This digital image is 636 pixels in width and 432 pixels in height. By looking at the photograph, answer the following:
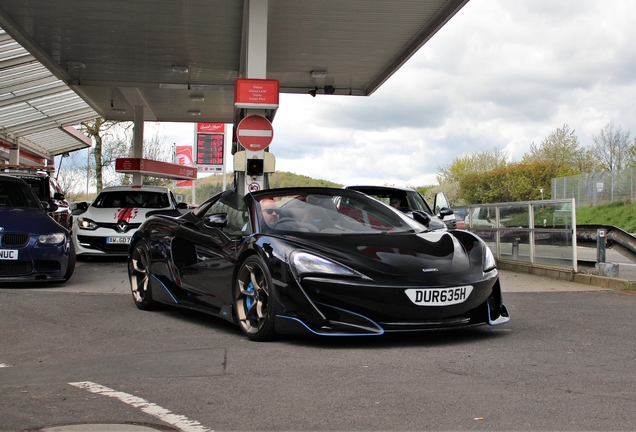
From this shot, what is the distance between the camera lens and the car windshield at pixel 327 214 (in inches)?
252

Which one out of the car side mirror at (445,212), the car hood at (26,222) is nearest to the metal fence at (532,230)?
the car side mirror at (445,212)

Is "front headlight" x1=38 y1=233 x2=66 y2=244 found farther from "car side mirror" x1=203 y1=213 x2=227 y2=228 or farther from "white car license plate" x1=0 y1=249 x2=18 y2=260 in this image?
"car side mirror" x1=203 y1=213 x2=227 y2=228

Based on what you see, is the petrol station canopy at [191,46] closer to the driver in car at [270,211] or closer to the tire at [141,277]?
the tire at [141,277]

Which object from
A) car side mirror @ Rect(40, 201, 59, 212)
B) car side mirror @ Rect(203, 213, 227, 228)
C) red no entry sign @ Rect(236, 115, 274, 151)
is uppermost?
red no entry sign @ Rect(236, 115, 274, 151)

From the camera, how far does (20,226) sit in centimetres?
1001

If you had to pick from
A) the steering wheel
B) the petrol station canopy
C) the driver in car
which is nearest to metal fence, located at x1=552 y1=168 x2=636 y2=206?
the petrol station canopy

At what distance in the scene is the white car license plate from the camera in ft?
32.2

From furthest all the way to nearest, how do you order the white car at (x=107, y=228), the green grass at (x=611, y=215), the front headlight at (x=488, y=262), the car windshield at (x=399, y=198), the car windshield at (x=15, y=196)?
the green grass at (x=611, y=215)
the white car at (x=107, y=228)
the car windshield at (x=399, y=198)
the car windshield at (x=15, y=196)
the front headlight at (x=488, y=262)

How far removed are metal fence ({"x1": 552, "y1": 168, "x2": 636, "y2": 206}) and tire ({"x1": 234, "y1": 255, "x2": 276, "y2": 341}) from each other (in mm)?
36151

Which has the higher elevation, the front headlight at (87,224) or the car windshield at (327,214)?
the car windshield at (327,214)

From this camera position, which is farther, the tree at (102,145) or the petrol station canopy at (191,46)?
the tree at (102,145)

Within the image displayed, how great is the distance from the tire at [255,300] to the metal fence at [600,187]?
119 ft

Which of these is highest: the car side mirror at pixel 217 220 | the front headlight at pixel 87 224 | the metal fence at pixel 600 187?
the metal fence at pixel 600 187

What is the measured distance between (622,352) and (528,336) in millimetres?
851
